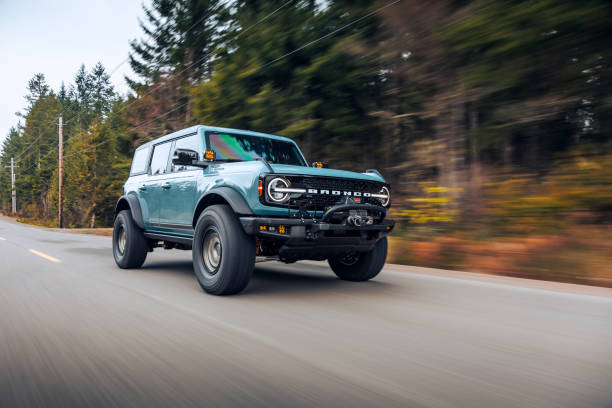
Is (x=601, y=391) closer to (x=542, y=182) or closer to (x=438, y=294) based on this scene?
(x=438, y=294)

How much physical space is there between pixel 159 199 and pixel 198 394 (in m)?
4.59

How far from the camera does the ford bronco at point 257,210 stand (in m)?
4.70

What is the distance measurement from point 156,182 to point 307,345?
4.35 meters

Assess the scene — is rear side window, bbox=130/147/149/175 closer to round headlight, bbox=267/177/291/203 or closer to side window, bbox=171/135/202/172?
side window, bbox=171/135/202/172

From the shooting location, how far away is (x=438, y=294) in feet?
16.8

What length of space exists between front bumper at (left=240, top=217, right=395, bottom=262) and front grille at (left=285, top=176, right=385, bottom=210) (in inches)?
11.1

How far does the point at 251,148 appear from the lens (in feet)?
20.5

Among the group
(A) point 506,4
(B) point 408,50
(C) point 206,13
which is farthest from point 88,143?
(A) point 506,4

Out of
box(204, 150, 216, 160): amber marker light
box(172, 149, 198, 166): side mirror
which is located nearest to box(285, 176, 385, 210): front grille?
box(204, 150, 216, 160): amber marker light

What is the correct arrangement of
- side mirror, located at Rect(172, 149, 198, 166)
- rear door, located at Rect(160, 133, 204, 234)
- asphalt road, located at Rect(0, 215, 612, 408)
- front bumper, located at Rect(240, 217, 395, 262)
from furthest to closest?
rear door, located at Rect(160, 133, 204, 234) → side mirror, located at Rect(172, 149, 198, 166) → front bumper, located at Rect(240, 217, 395, 262) → asphalt road, located at Rect(0, 215, 612, 408)

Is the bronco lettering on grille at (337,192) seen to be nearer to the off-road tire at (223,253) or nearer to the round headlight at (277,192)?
the round headlight at (277,192)

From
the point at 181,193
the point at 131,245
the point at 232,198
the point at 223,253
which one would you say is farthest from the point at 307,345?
the point at 131,245

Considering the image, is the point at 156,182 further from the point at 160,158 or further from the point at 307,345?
the point at 307,345

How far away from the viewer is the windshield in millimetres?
5988
